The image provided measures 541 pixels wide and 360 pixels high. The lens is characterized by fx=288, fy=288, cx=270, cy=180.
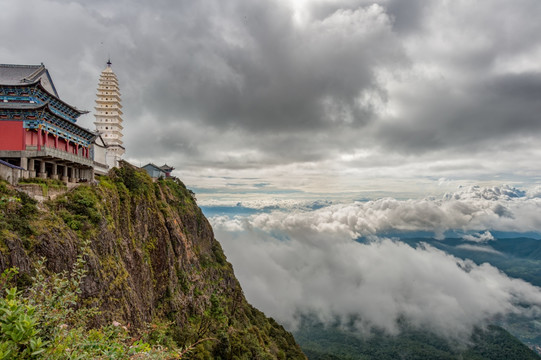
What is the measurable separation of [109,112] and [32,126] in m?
47.2

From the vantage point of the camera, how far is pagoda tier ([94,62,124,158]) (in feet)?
249

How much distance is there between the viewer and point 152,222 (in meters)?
51.7

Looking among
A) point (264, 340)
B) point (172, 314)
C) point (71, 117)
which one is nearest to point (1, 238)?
point (71, 117)

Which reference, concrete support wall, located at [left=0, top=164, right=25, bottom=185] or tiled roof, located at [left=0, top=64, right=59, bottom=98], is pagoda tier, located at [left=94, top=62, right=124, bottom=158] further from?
concrete support wall, located at [left=0, top=164, right=25, bottom=185]

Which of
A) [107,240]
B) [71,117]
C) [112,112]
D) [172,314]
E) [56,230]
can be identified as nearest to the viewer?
[56,230]

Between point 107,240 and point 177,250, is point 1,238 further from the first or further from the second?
point 177,250

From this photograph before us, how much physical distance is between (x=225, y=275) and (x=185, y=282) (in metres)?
24.3

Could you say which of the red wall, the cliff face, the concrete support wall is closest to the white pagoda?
the cliff face

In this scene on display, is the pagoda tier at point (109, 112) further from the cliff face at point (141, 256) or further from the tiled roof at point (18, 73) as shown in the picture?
the tiled roof at point (18, 73)

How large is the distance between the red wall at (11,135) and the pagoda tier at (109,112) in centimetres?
Result: 4313

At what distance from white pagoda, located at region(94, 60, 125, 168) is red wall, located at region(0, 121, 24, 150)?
43077mm

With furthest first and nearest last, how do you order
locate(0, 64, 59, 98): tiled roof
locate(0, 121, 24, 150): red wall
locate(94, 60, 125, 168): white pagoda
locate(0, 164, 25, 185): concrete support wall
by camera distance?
locate(94, 60, 125, 168): white pagoda < locate(0, 64, 59, 98): tiled roof < locate(0, 121, 24, 150): red wall < locate(0, 164, 25, 185): concrete support wall

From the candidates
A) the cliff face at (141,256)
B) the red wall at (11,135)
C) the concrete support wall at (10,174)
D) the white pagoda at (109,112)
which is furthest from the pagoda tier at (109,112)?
the concrete support wall at (10,174)

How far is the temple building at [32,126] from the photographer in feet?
Result: 107
